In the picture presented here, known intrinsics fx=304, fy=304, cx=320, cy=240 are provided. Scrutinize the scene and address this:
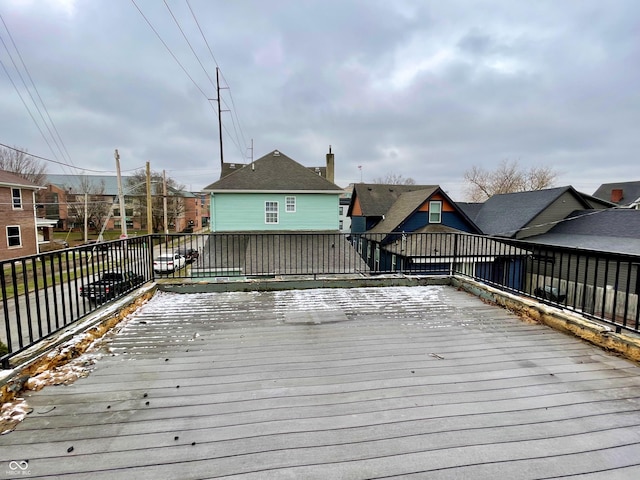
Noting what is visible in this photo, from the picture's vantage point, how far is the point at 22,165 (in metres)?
33.3

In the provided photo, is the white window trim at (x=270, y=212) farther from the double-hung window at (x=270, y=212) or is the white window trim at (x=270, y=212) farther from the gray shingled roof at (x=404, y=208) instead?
the gray shingled roof at (x=404, y=208)

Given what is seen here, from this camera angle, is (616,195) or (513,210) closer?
(513,210)

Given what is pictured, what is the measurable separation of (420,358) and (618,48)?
33.2 ft

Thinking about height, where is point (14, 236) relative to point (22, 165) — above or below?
below

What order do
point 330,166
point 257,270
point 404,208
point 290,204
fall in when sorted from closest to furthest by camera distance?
point 257,270
point 290,204
point 404,208
point 330,166

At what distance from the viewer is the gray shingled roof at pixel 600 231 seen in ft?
45.4

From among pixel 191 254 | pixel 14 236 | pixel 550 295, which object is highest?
pixel 191 254

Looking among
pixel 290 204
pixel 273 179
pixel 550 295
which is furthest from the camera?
pixel 273 179

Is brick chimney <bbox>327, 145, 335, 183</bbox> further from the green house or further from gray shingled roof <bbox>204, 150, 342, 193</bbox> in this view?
the green house

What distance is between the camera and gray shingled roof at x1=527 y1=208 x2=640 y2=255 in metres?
13.8

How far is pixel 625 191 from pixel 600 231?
18.7 metres

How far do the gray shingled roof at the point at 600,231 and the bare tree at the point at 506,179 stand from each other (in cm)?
1757

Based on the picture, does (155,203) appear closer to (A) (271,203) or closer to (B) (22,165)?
(B) (22,165)

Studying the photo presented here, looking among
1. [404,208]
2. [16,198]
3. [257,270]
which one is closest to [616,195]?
[404,208]
